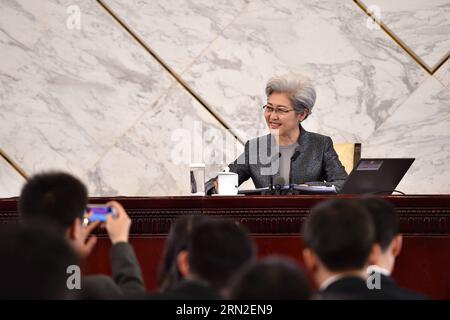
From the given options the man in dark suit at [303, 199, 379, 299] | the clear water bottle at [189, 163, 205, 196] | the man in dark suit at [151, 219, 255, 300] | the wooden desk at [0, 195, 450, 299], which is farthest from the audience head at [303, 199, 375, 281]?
the clear water bottle at [189, 163, 205, 196]

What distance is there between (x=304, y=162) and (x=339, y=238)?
8.19 feet

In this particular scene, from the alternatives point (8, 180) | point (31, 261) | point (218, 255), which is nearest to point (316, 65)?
point (8, 180)

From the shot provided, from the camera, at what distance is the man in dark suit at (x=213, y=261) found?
70.1 inches

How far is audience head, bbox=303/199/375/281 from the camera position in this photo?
1.97m

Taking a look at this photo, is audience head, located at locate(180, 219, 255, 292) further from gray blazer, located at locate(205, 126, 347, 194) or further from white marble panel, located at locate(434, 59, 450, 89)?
white marble panel, located at locate(434, 59, 450, 89)

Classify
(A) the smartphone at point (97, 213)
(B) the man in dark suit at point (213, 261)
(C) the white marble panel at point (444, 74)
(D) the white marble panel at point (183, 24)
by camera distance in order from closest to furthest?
(B) the man in dark suit at point (213, 261)
(A) the smartphone at point (97, 213)
(C) the white marble panel at point (444, 74)
(D) the white marble panel at point (183, 24)

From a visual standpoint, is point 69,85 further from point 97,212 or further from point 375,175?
point 97,212

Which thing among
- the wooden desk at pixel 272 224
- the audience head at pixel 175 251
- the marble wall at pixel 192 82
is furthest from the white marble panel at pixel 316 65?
the audience head at pixel 175 251

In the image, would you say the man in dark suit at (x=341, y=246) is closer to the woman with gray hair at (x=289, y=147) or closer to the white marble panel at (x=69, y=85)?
the woman with gray hair at (x=289, y=147)

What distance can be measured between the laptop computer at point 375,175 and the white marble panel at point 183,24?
2.12 meters

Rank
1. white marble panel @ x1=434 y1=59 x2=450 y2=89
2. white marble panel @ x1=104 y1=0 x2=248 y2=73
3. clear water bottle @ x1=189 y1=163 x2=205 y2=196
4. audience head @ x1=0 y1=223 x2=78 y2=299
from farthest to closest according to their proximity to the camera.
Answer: white marble panel @ x1=104 y1=0 x2=248 y2=73
white marble panel @ x1=434 y1=59 x2=450 y2=89
clear water bottle @ x1=189 y1=163 x2=205 y2=196
audience head @ x1=0 y1=223 x2=78 y2=299

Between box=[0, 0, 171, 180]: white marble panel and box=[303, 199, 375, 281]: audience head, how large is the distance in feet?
11.9

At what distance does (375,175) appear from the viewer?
12.1ft
